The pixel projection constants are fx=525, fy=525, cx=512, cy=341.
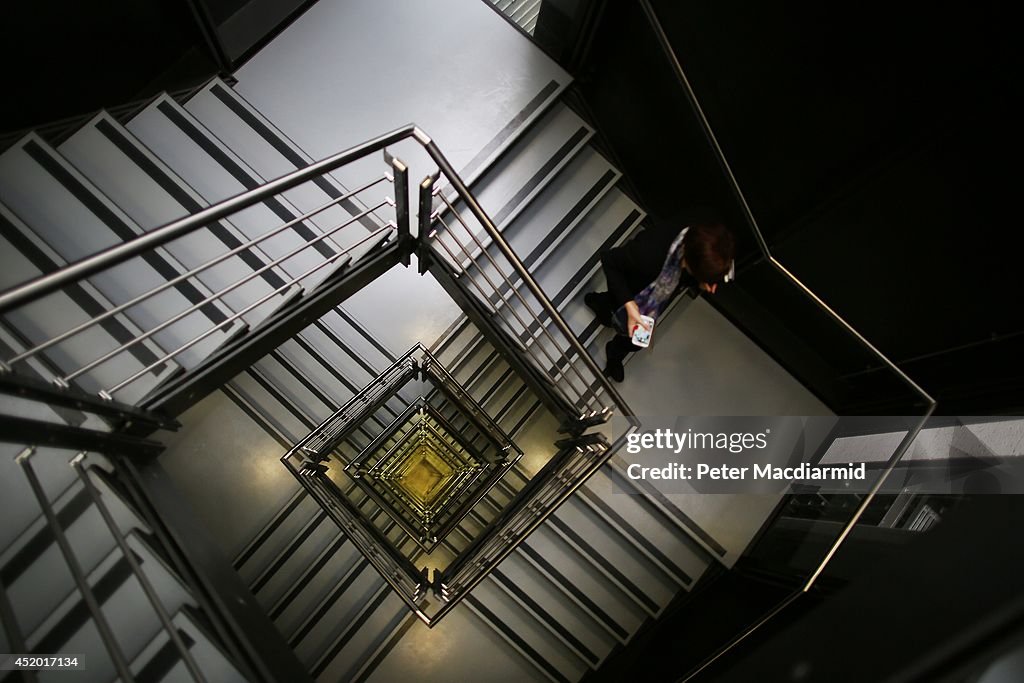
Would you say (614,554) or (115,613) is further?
(614,554)

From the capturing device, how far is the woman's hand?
11.0 feet

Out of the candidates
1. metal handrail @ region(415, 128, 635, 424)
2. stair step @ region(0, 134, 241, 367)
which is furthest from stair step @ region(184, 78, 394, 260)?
metal handrail @ region(415, 128, 635, 424)

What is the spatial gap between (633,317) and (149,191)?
2990mm

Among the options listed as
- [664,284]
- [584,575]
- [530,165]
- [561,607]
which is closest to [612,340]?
[664,284]

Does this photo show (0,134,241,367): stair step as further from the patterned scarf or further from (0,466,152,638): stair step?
the patterned scarf

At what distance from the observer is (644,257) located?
10.3 feet

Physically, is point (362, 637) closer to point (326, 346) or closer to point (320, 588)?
point (320, 588)

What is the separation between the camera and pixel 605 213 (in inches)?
169

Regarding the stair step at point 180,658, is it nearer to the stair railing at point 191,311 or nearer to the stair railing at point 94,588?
the stair railing at point 94,588

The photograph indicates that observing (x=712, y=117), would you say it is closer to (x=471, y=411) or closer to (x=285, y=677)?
(x=471, y=411)

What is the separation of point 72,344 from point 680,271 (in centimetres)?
307

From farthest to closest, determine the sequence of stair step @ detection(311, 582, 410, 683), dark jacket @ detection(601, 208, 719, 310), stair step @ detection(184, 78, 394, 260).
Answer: stair step @ detection(311, 582, 410, 683) → stair step @ detection(184, 78, 394, 260) → dark jacket @ detection(601, 208, 719, 310)

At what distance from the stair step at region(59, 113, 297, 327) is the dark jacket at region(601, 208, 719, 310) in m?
1.99

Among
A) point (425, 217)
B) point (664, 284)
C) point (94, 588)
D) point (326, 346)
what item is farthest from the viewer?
point (326, 346)
